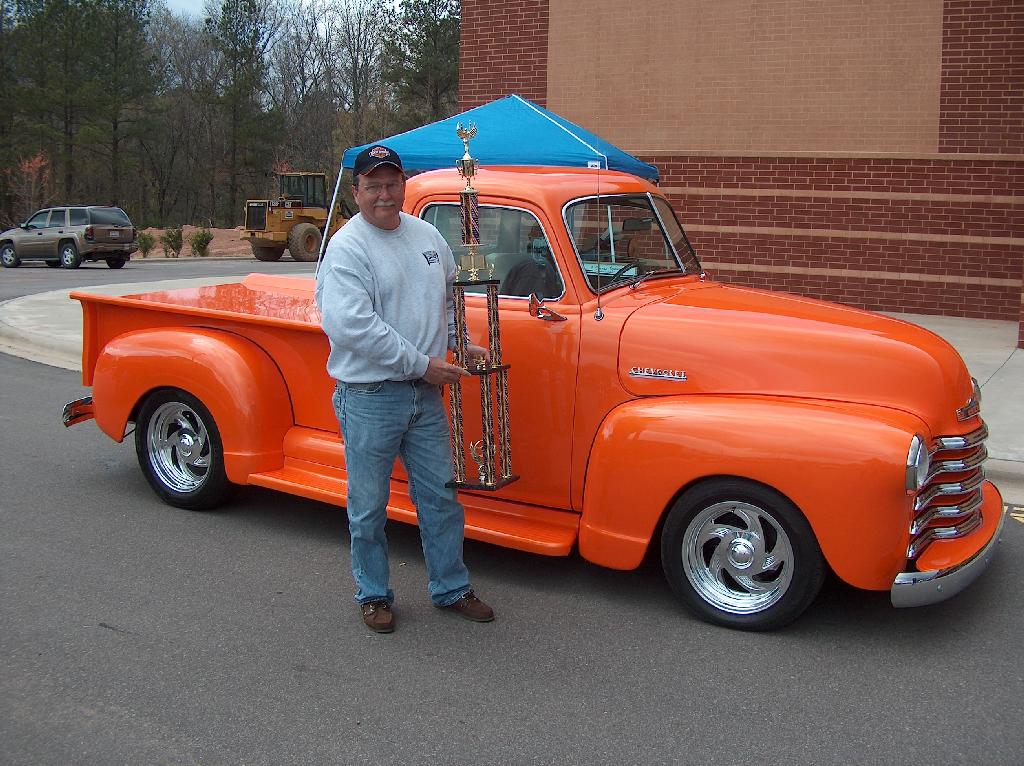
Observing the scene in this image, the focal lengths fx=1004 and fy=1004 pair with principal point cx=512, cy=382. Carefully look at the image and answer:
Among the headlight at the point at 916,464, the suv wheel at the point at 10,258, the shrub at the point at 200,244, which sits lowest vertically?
the headlight at the point at 916,464

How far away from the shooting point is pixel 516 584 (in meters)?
4.77

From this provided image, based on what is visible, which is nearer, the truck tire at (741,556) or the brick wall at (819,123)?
the truck tire at (741,556)

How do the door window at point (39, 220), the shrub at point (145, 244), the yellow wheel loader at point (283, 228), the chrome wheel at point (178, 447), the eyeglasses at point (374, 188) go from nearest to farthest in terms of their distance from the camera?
the eyeglasses at point (374, 188), the chrome wheel at point (178, 447), the door window at point (39, 220), the yellow wheel loader at point (283, 228), the shrub at point (145, 244)

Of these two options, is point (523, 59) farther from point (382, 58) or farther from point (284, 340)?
point (382, 58)

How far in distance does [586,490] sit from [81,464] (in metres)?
3.91

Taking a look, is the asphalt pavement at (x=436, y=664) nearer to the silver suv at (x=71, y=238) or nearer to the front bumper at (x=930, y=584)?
the front bumper at (x=930, y=584)

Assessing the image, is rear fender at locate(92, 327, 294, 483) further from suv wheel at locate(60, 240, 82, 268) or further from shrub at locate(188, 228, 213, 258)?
shrub at locate(188, 228, 213, 258)

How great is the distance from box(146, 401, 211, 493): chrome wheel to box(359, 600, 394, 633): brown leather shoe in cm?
186

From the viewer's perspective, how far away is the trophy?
4262mm

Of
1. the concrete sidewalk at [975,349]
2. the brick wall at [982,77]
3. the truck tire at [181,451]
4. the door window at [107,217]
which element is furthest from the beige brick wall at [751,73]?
the door window at [107,217]

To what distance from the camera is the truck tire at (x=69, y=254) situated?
26.9 meters

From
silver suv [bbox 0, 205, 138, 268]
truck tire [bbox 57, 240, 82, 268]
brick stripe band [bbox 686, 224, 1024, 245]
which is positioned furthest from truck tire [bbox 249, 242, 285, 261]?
brick stripe band [bbox 686, 224, 1024, 245]

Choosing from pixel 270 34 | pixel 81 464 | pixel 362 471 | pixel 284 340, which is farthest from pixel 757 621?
pixel 270 34

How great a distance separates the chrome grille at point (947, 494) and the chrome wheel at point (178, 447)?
3.75m
